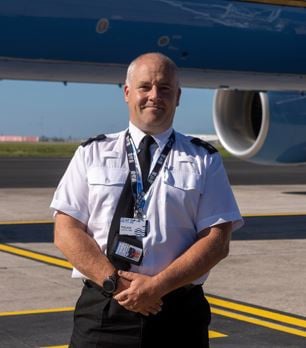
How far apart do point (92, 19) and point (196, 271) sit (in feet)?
32.4

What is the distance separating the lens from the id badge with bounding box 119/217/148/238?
330 centimetres

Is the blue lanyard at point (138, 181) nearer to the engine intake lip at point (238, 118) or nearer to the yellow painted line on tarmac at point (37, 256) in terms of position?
the yellow painted line on tarmac at point (37, 256)

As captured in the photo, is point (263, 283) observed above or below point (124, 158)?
below

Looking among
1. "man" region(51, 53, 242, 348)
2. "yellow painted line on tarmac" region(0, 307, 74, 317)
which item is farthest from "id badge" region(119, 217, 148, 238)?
"yellow painted line on tarmac" region(0, 307, 74, 317)

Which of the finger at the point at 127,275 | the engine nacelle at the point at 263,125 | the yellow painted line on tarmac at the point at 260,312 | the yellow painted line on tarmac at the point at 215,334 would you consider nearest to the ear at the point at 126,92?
the finger at the point at 127,275

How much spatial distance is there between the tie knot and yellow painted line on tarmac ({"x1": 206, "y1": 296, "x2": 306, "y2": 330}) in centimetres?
355

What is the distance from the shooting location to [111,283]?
10.7ft

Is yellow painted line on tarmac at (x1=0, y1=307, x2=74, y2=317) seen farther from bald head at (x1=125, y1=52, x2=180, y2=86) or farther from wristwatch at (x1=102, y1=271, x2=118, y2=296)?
bald head at (x1=125, y1=52, x2=180, y2=86)

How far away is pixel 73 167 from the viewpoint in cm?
348

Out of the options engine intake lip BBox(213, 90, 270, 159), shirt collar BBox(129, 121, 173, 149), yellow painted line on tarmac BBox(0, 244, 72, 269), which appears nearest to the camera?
shirt collar BBox(129, 121, 173, 149)

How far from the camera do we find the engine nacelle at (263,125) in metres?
17.6

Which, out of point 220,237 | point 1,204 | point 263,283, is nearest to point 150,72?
point 220,237

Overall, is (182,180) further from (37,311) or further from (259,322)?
(37,311)

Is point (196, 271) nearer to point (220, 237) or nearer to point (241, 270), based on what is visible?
point (220, 237)
